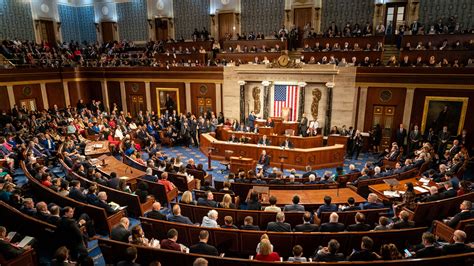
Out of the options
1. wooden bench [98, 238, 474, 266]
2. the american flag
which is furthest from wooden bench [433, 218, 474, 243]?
the american flag

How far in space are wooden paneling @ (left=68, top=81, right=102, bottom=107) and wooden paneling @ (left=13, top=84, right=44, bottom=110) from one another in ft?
6.41

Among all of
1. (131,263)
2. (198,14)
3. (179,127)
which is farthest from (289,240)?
(198,14)

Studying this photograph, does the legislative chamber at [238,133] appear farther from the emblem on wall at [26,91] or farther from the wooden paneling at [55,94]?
the emblem on wall at [26,91]

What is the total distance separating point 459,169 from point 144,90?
Result: 1657 cm

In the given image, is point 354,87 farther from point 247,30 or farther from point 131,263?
point 131,263

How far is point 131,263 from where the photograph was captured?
4090 mm

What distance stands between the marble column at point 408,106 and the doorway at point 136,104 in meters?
14.8

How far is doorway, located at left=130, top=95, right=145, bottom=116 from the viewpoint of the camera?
19.7 meters

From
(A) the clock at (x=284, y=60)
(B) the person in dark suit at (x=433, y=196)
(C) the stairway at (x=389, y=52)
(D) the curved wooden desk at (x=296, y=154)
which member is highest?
(C) the stairway at (x=389, y=52)

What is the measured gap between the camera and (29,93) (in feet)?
56.8

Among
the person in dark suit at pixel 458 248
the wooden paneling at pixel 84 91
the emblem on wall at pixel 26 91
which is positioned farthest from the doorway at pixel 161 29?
the person in dark suit at pixel 458 248

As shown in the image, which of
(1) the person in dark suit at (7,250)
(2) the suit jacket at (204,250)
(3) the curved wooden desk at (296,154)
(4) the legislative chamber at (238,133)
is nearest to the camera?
(1) the person in dark suit at (7,250)

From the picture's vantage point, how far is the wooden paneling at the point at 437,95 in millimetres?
12703

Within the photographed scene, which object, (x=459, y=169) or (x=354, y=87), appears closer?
(x=459, y=169)
